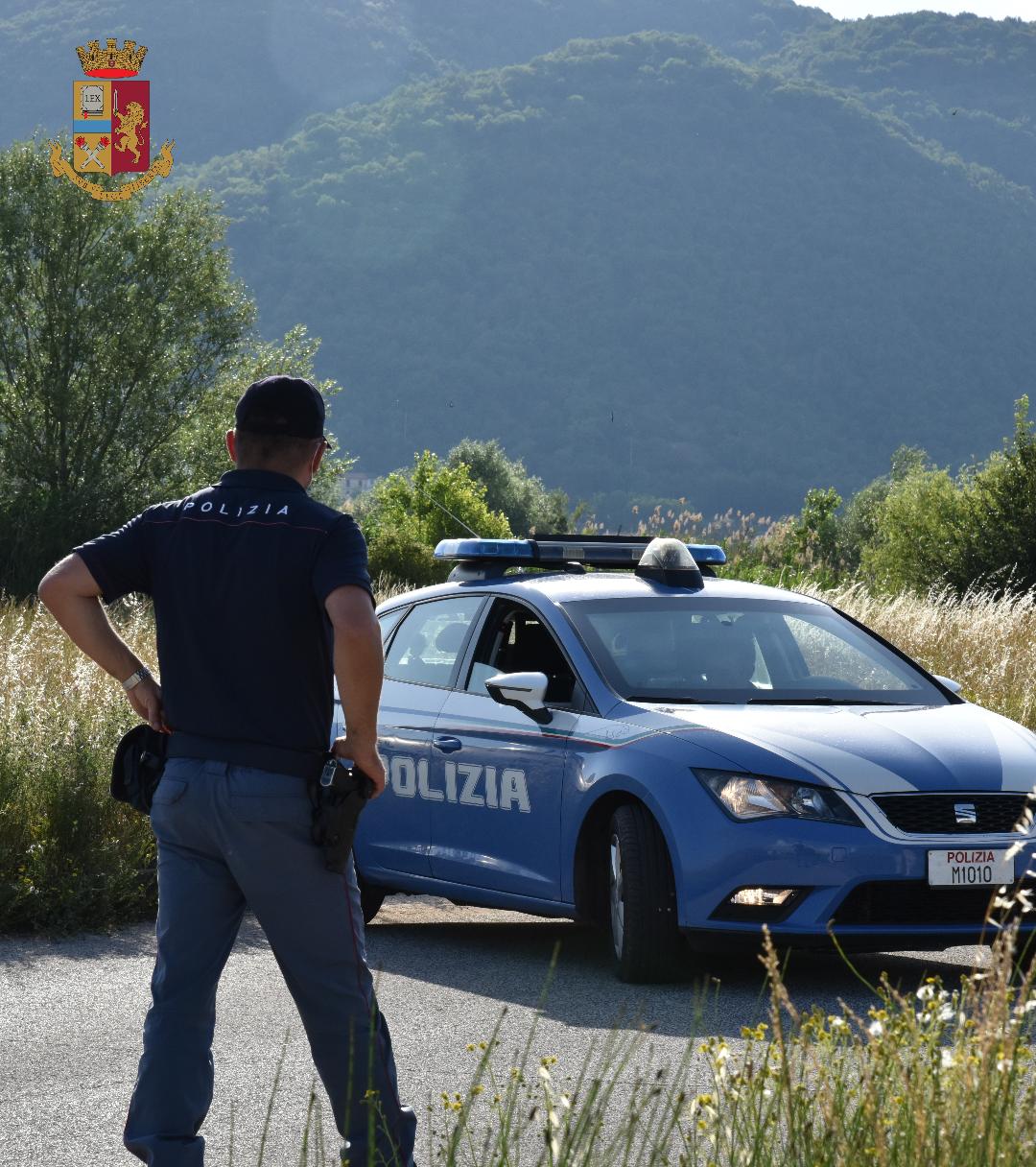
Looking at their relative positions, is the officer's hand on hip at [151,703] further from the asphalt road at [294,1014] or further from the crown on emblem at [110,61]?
the crown on emblem at [110,61]

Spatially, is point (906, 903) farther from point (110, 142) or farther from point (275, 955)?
point (110, 142)

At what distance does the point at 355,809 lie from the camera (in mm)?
4082

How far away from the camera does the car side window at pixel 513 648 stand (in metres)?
Answer: 8.65

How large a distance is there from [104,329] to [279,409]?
126ft

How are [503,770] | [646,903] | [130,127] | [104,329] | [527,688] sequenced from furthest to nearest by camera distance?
[104,329] → [130,127] → [503,770] → [527,688] → [646,903]

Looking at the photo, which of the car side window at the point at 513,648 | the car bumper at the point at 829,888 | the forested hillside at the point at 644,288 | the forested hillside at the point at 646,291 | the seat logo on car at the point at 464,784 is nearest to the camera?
the car bumper at the point at 829,888

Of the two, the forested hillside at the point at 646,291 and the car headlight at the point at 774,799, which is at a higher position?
the forested hillside at the point at 646,291

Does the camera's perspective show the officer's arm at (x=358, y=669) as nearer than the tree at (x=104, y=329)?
Yes

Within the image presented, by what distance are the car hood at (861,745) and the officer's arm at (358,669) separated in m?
3.26

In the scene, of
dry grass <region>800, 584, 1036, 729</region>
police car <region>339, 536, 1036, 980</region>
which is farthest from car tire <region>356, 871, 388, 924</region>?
dry grass <region>800, 584, 1036, 729</region>

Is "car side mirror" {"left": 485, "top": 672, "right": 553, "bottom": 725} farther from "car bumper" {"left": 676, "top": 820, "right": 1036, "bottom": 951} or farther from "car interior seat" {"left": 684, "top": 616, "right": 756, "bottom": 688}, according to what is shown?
"car bumper" {"left": 676, "top": 820, "right": 1036, "bottom": 951}

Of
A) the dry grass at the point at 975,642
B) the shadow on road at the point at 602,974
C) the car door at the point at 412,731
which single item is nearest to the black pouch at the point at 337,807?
the shadow on road at the point at 602,974

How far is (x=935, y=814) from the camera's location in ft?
23.3

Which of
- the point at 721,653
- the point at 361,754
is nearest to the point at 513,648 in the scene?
the point at 721,653
